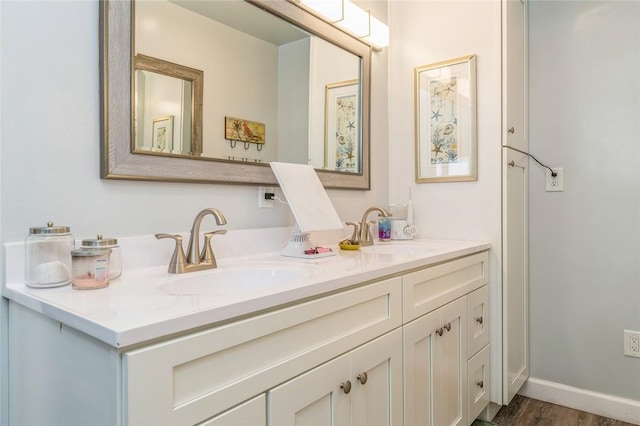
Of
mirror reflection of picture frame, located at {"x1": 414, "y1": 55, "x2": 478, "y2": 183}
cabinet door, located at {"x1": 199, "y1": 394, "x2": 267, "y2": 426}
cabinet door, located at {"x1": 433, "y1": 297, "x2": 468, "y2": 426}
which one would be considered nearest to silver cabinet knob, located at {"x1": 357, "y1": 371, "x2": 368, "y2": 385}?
cabinet door, located at {"x1": 199, "y1": 394, "x2": 267, "y2": 426}

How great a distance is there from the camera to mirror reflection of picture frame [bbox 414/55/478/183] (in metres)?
1.90

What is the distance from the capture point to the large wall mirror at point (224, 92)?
1061 millimetres

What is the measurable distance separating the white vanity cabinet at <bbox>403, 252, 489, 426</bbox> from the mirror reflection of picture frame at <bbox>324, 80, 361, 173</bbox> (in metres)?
0.67

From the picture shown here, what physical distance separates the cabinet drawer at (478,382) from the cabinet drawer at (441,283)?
0.31 metres

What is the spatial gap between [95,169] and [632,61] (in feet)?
7.31

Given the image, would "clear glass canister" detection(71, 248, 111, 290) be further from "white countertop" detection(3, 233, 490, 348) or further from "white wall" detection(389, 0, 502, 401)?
"white wall" detection(389, 0, 502, 401)

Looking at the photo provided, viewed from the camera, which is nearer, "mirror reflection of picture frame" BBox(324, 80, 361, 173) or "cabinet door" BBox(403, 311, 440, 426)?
"cabinet door" BBox(403, 311, 440, 426)

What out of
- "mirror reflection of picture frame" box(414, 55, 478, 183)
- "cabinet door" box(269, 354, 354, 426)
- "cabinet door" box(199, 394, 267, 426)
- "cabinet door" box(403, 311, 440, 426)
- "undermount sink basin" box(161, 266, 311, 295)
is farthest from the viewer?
Result: "mirror reflection of picture frame" box(414, 55, 478, 183)

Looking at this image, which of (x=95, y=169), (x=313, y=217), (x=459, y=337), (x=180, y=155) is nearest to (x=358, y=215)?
(x=313, y=217)

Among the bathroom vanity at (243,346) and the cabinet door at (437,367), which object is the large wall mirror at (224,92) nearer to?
the bathroom vanity at (243,346)

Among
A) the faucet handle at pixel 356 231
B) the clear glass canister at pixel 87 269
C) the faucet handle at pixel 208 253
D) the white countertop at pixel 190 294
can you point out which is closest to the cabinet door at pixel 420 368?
the white countertop at pixel 190 294

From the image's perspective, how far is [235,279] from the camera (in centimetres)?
115

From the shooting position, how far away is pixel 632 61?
1834 millimetres

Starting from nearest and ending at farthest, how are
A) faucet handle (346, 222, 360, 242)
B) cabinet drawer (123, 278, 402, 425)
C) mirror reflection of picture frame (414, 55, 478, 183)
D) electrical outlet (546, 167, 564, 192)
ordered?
cabinet drawer (123, 278, 402, 425)
faucet handle (346, 222, 360, 242)
mirror reflection of picture frame (414, 55, 478, 183)
electrical outlet (546, 167, 564, 192)
